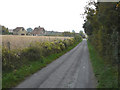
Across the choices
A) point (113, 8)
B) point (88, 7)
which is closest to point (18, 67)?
point (113, 8)

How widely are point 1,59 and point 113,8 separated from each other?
350 inches

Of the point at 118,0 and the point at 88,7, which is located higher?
the point at 88,7

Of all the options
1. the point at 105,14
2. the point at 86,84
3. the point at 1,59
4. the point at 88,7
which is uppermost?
the point at 88,7

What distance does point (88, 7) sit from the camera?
23.4 metres

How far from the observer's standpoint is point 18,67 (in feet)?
33.9

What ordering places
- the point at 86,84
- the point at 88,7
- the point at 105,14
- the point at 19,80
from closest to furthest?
the point at 86,84, the point at 19,80, the point at 105,14, the point at 88,7

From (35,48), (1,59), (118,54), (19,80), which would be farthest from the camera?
(35,48)

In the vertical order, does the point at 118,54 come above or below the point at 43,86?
above

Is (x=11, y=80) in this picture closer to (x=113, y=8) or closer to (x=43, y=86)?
(x=43, y=86)

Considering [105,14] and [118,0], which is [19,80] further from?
[118,0]

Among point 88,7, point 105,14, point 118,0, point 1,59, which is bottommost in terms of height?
point 1,59

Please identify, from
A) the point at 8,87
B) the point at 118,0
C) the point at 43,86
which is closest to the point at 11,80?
the point at 8,87

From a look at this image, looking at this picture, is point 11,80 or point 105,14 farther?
point 105,14

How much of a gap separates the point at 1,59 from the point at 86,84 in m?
6.06
